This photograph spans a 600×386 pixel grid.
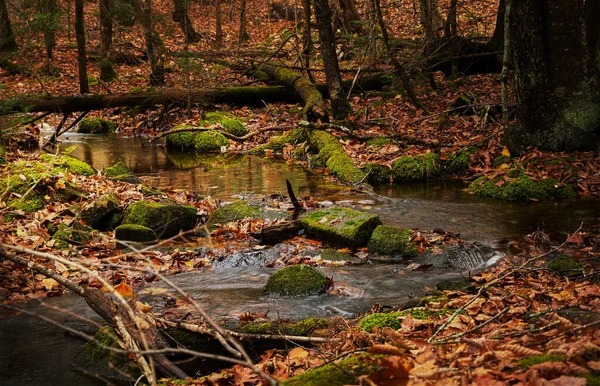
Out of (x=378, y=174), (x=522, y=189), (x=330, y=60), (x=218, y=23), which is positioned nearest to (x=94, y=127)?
(x=330, y=60)

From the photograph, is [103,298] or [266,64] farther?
[266,64]

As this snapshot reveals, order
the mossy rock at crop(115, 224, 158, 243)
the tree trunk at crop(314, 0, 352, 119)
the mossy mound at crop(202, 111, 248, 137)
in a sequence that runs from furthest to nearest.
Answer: the mossy mound at crop(202, 111, 248, 137), the tree trunk at crop(314, 0, 352, 119), the mossy rock at crop(115, 224, 158, 243)

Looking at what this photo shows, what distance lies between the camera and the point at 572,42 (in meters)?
10.7

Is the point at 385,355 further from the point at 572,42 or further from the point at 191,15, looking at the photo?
the point at 191,15

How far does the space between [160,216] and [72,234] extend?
4.07ft

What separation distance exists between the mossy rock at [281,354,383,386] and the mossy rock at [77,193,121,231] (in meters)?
6.55

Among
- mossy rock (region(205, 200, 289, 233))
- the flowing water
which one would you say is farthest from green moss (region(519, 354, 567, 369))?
mossy rock (region(205, 200, 289, 233))

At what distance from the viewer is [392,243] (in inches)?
316

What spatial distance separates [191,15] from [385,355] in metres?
34.5

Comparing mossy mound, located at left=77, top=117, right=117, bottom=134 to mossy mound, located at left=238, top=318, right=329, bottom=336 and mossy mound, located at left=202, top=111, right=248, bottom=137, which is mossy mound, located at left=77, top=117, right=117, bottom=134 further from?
mossy mound, located at left=238, top=318, right=329, bottom=336

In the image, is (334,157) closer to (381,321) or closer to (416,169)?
(416,169)

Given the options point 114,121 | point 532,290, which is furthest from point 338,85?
point 532,290

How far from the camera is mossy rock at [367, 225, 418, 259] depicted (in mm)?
7883

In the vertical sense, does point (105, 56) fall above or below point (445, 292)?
above
